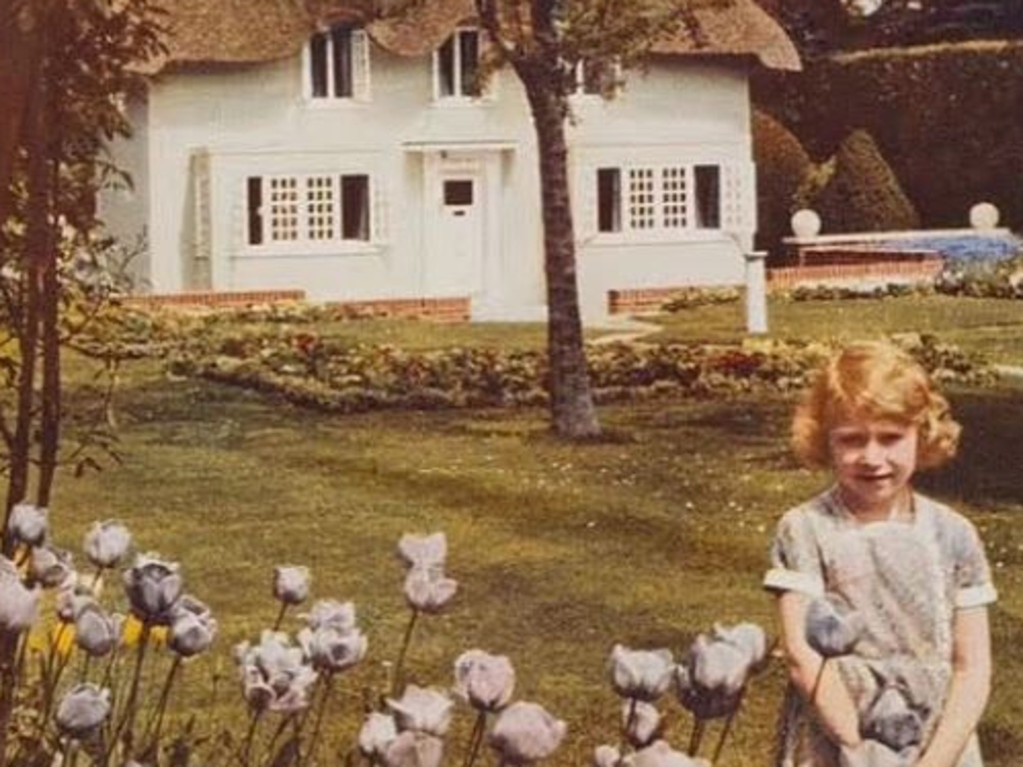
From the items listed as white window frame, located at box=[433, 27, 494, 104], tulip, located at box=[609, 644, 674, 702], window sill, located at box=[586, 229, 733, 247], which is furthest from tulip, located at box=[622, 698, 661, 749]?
window sill, located at box=[586, 229, 733, 247]

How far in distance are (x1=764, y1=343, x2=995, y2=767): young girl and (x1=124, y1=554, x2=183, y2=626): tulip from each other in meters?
1.19

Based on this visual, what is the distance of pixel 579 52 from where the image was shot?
1532cm

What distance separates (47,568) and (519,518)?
26.9ft

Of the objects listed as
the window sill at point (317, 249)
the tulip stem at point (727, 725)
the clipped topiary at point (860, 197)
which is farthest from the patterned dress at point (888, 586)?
the clipped topiary at point (860, 197)

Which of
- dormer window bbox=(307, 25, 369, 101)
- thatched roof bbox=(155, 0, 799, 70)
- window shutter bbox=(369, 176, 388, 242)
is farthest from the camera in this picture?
dormer window bbox=(307, 25, 369, 101)

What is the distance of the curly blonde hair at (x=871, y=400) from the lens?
460cm

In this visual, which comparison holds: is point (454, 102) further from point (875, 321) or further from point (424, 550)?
point (424, 550)

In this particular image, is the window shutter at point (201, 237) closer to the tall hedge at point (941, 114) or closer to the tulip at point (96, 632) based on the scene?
the tall hedge at point (941, 114)

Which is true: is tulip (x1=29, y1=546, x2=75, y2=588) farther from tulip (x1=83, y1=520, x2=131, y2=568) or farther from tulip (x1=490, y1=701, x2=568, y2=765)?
tulip (x1=490, y1=701, x2=568, y2=765)

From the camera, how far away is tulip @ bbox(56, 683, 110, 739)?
11.7 ft

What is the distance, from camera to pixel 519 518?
12.5m

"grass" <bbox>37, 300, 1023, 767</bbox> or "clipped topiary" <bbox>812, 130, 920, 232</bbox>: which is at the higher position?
"clipped topiary" <bbox>812, 130, 920, 232</bbox>

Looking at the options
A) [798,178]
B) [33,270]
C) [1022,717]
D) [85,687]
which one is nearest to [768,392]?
[1022,717]

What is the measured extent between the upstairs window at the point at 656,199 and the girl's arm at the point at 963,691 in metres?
30.1
